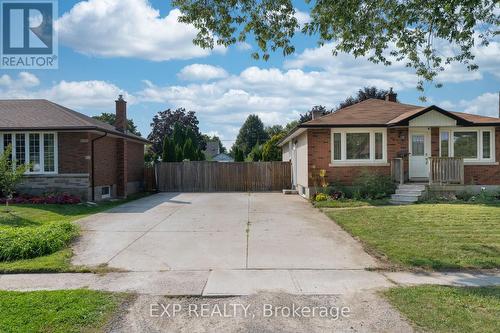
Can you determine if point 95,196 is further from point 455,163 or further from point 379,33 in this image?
point 455,163

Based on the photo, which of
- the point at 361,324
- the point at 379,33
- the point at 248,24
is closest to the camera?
the point at 361,324

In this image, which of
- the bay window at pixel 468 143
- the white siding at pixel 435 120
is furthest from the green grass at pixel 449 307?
the bay window at pixel 468 143

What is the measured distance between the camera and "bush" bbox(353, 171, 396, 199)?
1633 centimetres

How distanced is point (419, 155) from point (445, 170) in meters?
1.53

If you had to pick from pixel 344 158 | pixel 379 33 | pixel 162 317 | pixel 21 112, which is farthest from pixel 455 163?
pixel 21 112

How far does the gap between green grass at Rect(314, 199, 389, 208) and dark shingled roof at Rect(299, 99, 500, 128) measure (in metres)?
3.37

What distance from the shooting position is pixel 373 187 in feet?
53.7

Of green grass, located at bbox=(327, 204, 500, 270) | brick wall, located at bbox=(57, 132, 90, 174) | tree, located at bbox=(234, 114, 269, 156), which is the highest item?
tree, located at bbox=(234, 114, 269, 156)

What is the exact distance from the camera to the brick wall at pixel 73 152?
16625 mm

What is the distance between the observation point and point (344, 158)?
56.9 ft

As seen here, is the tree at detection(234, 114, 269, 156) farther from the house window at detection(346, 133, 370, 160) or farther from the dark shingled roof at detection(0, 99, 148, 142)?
the house window at detection(346, 133, 370, 160)

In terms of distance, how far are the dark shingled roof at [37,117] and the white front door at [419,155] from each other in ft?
44.0

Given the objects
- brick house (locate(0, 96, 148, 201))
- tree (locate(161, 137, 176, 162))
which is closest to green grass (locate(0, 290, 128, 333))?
brick house (locate(0, 96, 148, 201))

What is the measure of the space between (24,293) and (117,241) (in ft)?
11.9
